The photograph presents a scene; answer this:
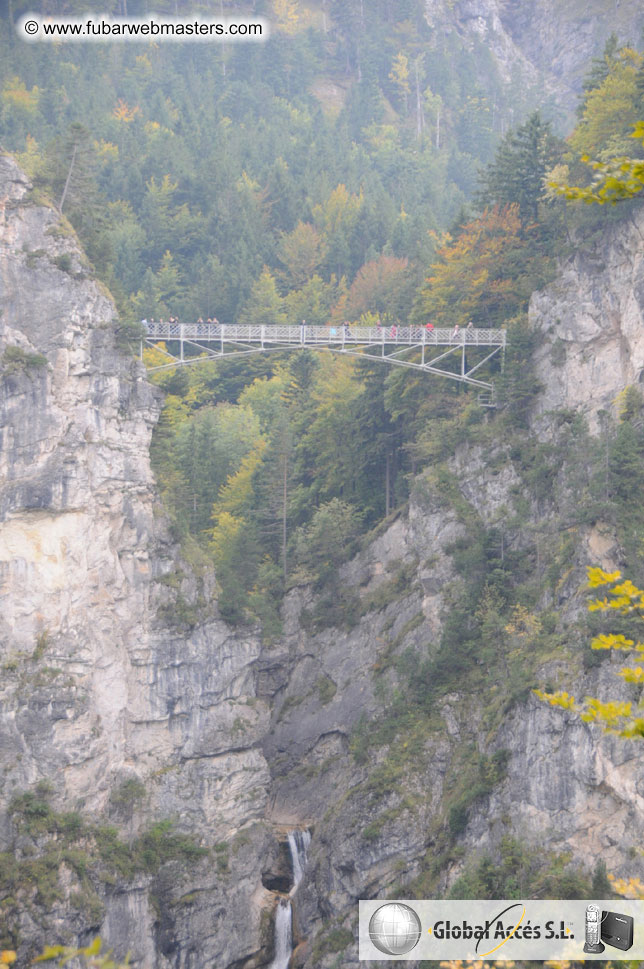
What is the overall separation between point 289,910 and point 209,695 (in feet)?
27.4

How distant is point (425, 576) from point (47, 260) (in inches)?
713

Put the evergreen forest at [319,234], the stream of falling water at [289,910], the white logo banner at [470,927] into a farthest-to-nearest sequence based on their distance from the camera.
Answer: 1. the evergreen forest at [319,234]
2. the stream of falling water at [289,910]
3. the white logo banner at [470,927]

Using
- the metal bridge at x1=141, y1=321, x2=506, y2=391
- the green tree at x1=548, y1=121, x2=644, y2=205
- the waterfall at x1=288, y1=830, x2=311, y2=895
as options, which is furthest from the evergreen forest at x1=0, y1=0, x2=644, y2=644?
the green tree at x1=548, y1=121, x2=644, y2=205

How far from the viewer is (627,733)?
10.7m

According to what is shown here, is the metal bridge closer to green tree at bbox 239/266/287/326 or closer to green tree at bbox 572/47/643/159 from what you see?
green tree at bbox 572/47/643/159

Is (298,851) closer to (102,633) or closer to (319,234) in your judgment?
(102,633)

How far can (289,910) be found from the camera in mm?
47125

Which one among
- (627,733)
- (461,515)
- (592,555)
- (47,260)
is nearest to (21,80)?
(47,260)

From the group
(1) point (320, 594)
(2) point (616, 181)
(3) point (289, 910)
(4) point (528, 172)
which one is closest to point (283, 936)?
→ (3) point (289, 910)

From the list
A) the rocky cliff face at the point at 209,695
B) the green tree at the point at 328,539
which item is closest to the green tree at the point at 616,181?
the rocky cliff face at the point at 209,695

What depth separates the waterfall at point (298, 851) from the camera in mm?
47938

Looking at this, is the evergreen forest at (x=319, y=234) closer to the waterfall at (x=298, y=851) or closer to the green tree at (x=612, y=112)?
the green tree at (x=612, y=112)

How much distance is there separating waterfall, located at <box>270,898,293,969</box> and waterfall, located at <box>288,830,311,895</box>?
0.74 meters

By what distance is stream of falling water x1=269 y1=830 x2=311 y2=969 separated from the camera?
151ft
